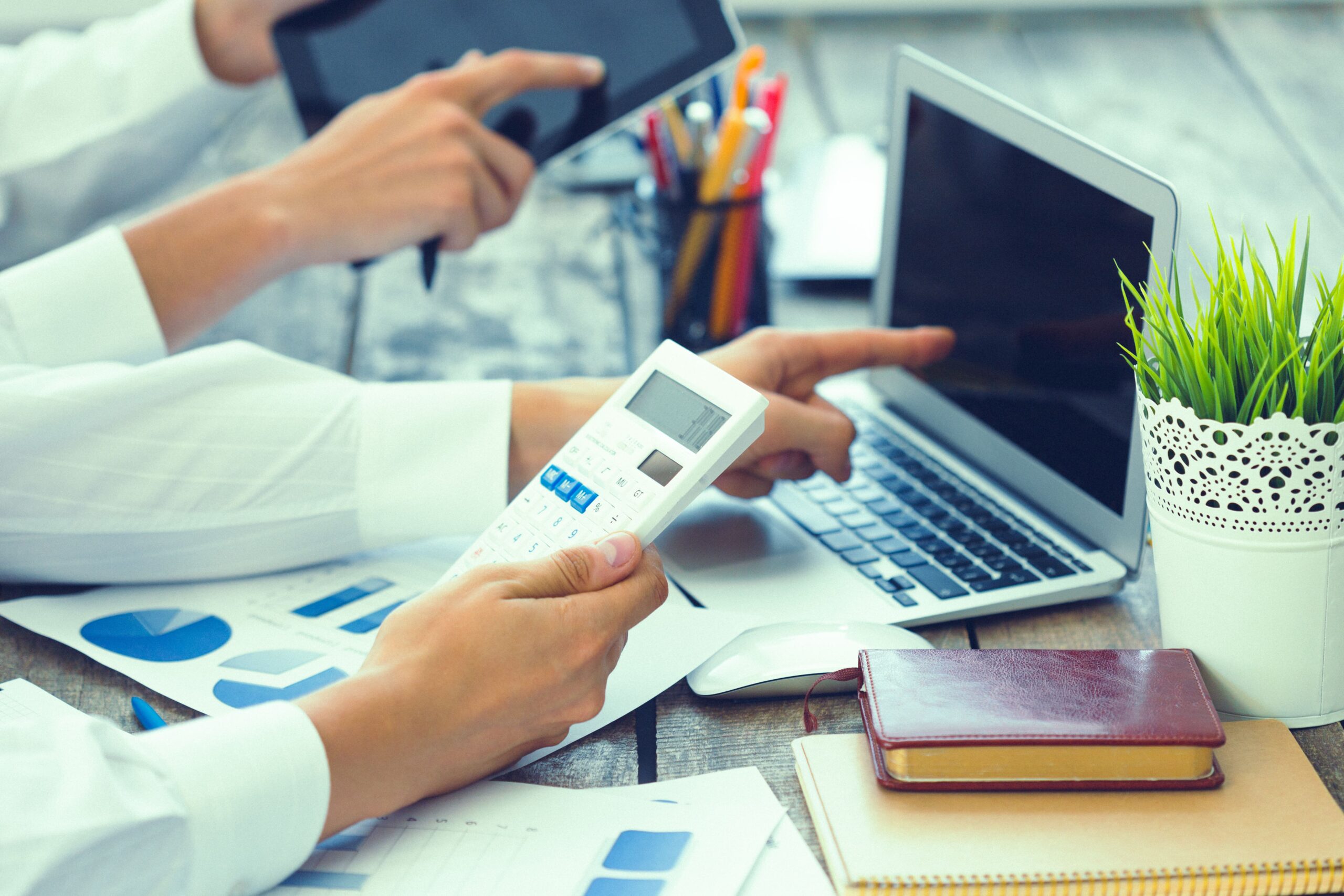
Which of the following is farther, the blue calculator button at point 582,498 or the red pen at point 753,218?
the red pen at point 753,218

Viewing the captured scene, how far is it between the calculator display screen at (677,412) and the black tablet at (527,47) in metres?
0.45

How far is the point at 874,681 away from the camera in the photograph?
1.80ft

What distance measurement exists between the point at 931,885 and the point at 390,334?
2.62 ft

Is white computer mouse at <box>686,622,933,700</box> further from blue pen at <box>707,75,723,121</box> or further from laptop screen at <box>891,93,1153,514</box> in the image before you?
blue pen at <box>707,75,723,121</box>

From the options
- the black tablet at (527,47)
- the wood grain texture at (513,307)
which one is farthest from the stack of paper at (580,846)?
the black tablet at (527,47)

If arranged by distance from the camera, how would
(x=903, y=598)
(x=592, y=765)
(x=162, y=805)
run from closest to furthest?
(x=162, y=805) < (x=592, y=765) < (x=903, y=598)

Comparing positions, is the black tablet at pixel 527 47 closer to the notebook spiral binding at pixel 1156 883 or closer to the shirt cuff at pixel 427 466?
the shirt cuff at pixel 427 466

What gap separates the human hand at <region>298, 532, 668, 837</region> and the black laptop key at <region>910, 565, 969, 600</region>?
20cm

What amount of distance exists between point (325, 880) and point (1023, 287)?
0.54 meters

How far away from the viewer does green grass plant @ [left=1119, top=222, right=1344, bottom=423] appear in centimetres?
51

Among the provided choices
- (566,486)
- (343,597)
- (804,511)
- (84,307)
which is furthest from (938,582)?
(84,307)

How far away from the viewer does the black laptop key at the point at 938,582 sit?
0.70m

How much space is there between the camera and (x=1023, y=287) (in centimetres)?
79

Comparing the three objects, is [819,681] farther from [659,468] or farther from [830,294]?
[830,294]
